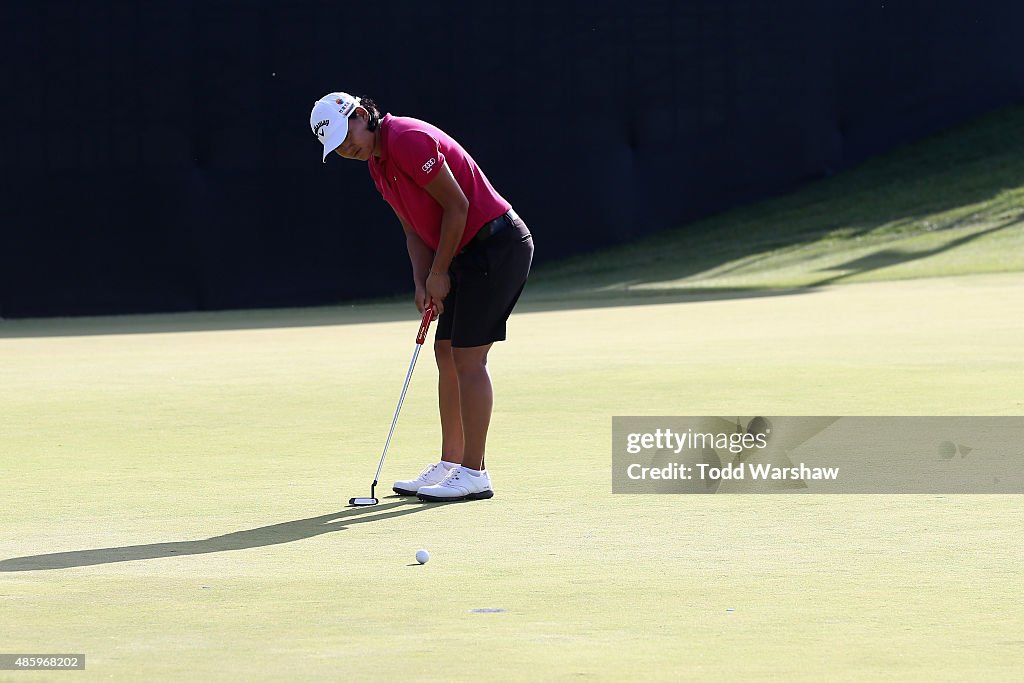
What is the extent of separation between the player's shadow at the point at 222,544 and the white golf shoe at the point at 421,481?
10.8 inches

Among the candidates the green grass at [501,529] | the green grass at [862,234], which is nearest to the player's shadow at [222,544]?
the green grass at [501,529]

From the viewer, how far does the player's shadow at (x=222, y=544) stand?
5293 millimetres

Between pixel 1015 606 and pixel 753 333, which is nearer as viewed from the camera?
pixel 1015 606

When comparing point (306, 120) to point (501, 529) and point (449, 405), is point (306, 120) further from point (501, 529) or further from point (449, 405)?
point (501, 529)

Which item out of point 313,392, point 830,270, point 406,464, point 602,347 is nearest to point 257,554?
point 406,464

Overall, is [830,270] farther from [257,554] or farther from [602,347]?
[257,554]

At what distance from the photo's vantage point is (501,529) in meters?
5.82

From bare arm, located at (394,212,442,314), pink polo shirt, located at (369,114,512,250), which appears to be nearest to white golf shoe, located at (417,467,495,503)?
bare arm, located at (394,212,442,314)

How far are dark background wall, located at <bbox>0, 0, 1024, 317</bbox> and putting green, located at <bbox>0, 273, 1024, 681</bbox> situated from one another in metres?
11.1

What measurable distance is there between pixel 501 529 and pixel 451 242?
3.93 feet

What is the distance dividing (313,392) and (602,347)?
11.1 ft

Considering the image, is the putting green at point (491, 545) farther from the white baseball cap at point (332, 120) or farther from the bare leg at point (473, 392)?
the white baseball cap at point (332, 120)

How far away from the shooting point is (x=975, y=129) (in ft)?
86.6

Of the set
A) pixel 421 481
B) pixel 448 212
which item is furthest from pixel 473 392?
pixel 448 212
